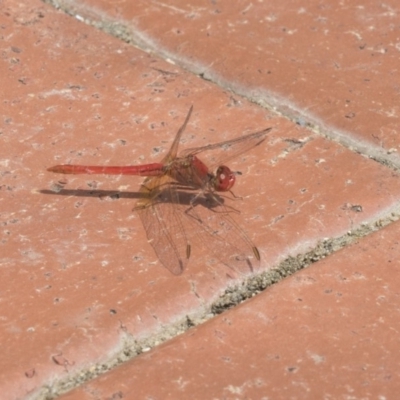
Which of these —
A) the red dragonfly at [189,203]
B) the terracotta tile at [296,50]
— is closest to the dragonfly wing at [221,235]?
the red dragonfly at [189,203]

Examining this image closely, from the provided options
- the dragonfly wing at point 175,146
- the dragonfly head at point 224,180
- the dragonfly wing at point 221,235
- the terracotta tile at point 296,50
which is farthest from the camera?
the terracotta tile at point 296,50

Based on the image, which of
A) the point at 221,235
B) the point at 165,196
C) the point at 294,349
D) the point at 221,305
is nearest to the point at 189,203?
the point at 165,196

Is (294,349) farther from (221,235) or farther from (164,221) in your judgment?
(164,221)

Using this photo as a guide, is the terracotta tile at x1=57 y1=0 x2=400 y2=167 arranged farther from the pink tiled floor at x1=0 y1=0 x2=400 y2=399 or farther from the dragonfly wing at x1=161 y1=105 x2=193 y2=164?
the dragonfly wing at x1=161 y1=105 x2=193 y2=164

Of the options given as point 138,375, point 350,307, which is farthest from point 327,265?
point 138,375

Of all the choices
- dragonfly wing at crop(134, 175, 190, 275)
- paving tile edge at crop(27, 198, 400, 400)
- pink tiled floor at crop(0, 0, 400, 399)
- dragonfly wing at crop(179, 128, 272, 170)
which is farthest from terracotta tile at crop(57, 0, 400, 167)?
dragonfly wing at crop(134, 175, 190, 275)

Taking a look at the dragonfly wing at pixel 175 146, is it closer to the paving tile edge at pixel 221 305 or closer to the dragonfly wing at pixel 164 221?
the dragonfly wing at pixel 164 221
